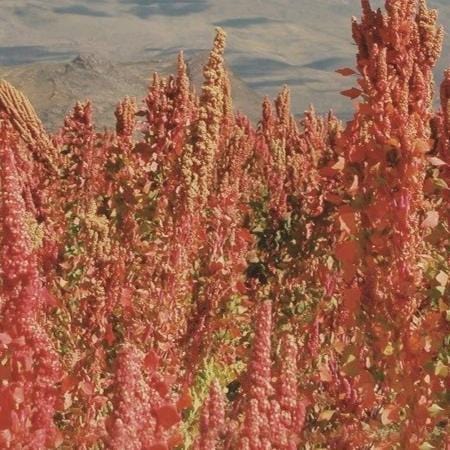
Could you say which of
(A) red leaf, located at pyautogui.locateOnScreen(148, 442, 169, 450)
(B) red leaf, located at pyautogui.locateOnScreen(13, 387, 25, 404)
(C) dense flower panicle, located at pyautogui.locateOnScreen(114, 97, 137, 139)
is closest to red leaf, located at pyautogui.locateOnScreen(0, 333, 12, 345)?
(B) red leaf, located at pyautogui.locateOnScreen(13, 387, 25, 404)

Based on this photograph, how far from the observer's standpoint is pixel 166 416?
2273mm

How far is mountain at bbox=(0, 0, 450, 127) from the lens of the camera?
101688mm

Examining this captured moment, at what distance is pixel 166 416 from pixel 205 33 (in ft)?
425

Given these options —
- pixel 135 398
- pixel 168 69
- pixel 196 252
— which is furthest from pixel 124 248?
pixel 168 69

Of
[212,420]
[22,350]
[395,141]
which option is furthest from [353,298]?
[212,420]

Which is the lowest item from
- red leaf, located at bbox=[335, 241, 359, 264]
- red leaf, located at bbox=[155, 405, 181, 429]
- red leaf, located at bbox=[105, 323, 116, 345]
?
red leaf, located at bbox=[105, 323, 116, 345]

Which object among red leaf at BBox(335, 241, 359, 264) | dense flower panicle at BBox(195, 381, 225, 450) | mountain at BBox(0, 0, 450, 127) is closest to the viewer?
dense flower panicle at BBox(195, 381, 225, 450)

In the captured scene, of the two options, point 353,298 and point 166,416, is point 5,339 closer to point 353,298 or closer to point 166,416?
point 166,416

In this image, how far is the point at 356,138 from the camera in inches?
157

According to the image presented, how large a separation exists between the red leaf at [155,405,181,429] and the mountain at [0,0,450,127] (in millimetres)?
76927

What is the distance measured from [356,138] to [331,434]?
4.92ft

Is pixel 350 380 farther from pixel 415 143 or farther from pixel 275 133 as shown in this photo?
pixel 275 133

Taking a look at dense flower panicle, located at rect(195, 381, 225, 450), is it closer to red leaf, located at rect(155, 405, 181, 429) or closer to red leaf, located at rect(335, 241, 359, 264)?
red leaf, located at rect(155, 405, 181, 429)

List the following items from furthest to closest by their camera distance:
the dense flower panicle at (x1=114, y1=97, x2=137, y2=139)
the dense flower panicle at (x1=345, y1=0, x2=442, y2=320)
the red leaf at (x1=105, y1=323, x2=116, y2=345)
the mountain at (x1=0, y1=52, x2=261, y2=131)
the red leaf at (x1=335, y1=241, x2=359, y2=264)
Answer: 1. the mountain at (x1=0, y1=52, x2=261, y2=131)
2. the dense flower panicle at (x1=114, y1=97, x2=137, y2=139)
3. the red leaf at (x1=105, y1=323, x2=116, y2=345)
4. the red leaf at (x1=335, y1=241, x2=359, y2=264)
5. the dense flower panicle at (x1=345, y1=0, x2=442, y2=320)
